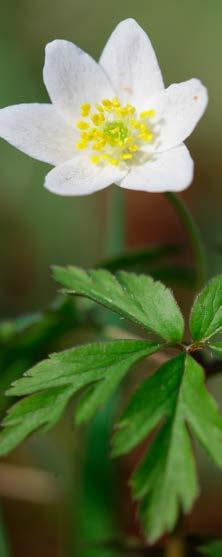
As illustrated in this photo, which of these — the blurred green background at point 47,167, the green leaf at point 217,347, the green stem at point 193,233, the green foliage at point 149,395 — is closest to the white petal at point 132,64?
the green stem at point 193,233

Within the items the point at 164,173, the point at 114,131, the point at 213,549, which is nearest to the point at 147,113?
the point at 114,131

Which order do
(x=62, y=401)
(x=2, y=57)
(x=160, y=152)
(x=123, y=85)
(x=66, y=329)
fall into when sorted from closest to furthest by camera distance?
1. (x=62, y=401)
2. (x=160, y=152)
3. (x=123, y=85)
4. (x=66, y=329)
5. (x=2, y=57)

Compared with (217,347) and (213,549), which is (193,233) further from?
(213,549)

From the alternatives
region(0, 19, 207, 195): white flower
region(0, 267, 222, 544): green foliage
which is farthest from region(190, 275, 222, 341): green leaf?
region(0, 19, 207, 195): white flower

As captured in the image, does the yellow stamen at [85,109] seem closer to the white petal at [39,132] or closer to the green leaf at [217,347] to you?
the white petal at [39,132]

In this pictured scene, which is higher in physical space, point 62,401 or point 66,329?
point 66,329

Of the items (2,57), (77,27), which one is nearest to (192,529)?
(2,57)

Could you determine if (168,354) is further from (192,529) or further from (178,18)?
Result: (178,18)

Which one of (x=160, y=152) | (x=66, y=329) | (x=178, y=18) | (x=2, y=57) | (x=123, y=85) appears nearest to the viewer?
(x=160, y=152)
